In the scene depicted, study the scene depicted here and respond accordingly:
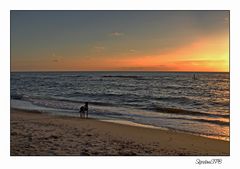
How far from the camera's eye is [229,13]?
20.1 ft

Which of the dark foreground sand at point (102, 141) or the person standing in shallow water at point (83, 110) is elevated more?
the person standing in shallow water at point (83, 110)

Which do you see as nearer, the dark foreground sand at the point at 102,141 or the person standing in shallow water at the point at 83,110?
the dark foreground sand at the point at 102,141

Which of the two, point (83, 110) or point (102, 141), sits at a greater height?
point (83, 110)

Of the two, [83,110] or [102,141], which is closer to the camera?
[102,141]

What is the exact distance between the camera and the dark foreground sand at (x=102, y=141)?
6.45 metres

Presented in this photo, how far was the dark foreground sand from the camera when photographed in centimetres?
645

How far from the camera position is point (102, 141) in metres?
7.13

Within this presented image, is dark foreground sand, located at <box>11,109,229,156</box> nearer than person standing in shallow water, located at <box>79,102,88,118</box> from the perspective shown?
Yes
